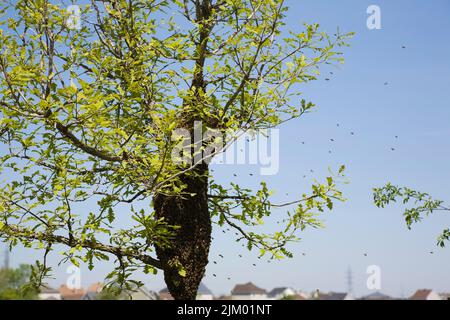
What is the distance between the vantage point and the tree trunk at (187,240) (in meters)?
8.33

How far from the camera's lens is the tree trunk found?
27.3 feet

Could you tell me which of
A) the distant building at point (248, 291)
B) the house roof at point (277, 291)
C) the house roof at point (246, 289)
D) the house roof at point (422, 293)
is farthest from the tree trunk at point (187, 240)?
the house roof at point (277, 291)

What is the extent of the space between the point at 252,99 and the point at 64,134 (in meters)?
2.78

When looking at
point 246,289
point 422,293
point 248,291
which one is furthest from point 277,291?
point 422,293

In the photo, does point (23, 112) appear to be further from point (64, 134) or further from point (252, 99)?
point (252, 99)

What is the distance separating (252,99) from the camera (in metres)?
8.15

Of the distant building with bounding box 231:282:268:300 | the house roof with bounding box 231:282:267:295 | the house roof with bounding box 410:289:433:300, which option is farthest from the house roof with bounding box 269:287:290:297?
the house roof with bounding box 410:289:433:300

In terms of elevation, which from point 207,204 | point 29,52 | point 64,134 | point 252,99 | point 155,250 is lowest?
point 155,250

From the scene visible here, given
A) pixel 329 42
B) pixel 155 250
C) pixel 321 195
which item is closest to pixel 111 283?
pixel 155 250

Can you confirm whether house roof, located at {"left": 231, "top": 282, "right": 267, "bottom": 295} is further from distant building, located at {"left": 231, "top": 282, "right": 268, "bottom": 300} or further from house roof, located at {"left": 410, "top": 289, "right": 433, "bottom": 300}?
house roof, located at {"left": 410, "top": 289, "right": 433, "bottom": 300}

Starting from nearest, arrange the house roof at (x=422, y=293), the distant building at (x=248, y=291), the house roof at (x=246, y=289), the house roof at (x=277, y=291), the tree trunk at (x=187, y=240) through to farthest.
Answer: the tree trunk at (x=187, y=240) < the house roof at (x=422, y=293) < the distant building at (x=248, y=291) < the house roof at (x=246, y=289) < the house roof at (x=277, y=291)

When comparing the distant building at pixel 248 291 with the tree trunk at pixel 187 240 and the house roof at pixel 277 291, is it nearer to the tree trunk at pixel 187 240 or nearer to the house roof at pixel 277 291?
the house roof at pixel 277 291

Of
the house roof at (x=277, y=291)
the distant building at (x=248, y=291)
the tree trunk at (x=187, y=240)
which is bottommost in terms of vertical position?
the house roof at (x=277, y=291)

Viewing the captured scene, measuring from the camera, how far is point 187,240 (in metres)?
8.34
